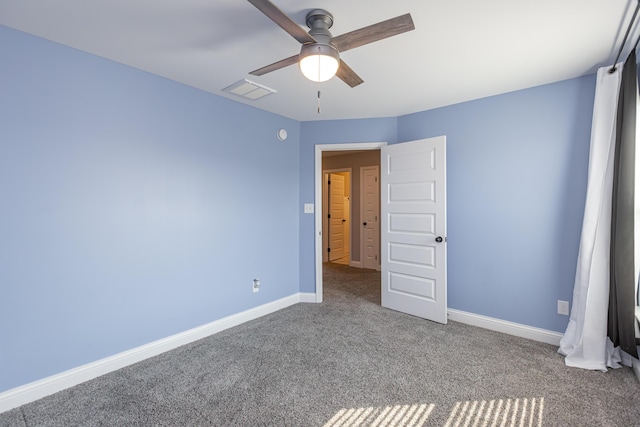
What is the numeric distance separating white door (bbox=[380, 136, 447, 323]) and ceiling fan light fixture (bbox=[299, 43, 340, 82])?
1.91 m

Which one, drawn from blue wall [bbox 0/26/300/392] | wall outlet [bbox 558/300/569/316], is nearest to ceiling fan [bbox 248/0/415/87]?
blue wall [bbox 0/26/300/392]

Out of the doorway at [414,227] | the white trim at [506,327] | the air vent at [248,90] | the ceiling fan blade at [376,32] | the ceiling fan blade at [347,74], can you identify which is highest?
the air vent at [248,90]

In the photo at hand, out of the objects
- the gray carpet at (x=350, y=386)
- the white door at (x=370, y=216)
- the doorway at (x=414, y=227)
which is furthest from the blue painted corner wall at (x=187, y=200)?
the white door at (x=370, y=216)

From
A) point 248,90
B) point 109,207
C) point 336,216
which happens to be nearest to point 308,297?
point 109,207

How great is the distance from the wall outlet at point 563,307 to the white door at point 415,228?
38.5 inches

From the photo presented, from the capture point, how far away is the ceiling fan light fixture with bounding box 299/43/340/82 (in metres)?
1.68

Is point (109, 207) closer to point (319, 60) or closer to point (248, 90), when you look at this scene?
point (248, 90)

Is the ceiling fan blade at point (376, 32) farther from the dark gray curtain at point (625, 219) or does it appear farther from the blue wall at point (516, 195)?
the blue wall at point (516, 195)

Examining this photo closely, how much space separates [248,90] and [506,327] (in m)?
3.51

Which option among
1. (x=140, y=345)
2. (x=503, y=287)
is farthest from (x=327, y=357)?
(x=503, y=287)

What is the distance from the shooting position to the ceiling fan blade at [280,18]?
1303 millimetres

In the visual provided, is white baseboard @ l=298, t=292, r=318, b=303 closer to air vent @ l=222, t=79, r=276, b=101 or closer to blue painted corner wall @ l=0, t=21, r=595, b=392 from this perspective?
blue painted corner wall @ l=0, t=21, r=595, b=392

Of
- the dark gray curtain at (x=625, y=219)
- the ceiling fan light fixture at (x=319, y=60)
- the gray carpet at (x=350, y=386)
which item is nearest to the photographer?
the ceiling fan light fixture at (x=319, y=60)

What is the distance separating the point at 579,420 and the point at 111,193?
3.54 meters
